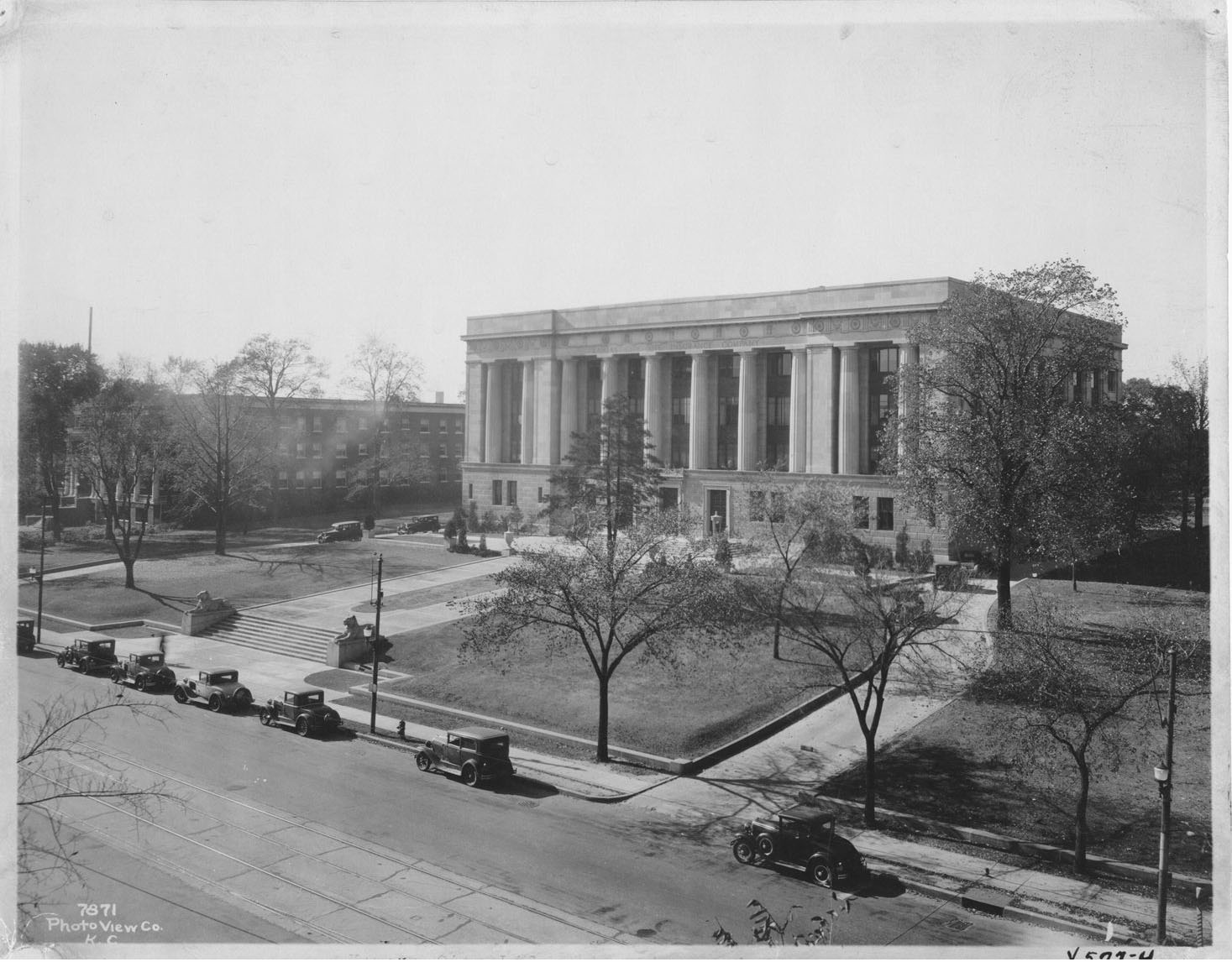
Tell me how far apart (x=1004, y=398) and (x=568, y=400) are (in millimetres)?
40476

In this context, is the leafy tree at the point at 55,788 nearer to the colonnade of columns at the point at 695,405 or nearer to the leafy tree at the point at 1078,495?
the leafy tree at the point at 1078,495

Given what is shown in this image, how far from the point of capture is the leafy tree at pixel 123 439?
46375 mm

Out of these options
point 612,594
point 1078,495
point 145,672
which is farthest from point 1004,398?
point 145,672

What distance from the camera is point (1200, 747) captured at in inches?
995

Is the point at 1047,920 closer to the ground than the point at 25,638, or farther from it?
closer to the ground

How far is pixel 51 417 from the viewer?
43.9 m

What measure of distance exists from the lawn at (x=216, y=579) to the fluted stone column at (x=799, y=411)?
23275 millimetres

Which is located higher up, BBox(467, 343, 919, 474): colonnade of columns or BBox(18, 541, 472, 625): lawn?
BBox(467, 343, 919, 474): colonnade of columns

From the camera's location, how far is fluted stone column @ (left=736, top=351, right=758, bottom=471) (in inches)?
2477

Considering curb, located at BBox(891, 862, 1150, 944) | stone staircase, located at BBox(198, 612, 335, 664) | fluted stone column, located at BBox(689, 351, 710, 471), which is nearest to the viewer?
curb, located at BBox(891, 862, 1150, 944)

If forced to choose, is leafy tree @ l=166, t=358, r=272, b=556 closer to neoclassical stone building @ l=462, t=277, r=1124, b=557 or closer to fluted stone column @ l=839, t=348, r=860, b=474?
neoclassical stone building @ l=462, t=277, r=1124, b=557

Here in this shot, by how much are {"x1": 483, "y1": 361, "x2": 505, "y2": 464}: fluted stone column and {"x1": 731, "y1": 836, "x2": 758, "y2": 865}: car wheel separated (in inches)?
2227

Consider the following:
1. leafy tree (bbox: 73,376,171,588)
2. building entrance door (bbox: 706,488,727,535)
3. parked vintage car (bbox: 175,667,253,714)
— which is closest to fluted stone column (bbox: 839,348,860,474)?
building entrance door (bbox: 706,488,727,535)

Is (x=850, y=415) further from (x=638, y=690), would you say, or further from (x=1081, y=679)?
(x=1081, y=679)
